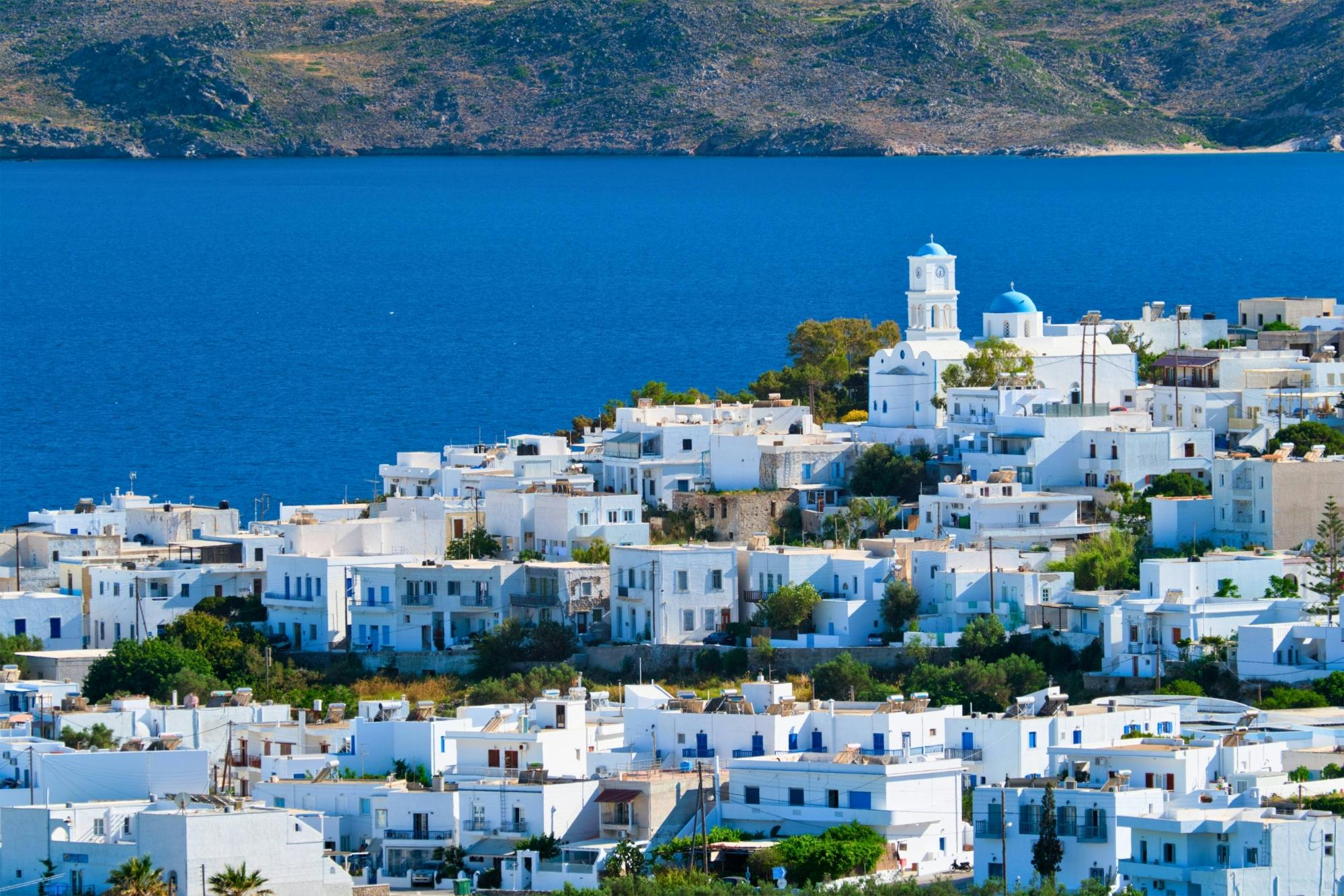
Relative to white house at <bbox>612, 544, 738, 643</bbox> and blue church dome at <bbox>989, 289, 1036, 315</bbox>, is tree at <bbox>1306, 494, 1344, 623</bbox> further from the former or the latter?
blue church dome at <bbox>989, 289, 1036, 315</bbox>

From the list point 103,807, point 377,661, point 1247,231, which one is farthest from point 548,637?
point 1247,231

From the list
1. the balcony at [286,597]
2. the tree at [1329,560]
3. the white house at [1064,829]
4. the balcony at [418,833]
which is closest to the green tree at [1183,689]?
the tree at [1329,560]

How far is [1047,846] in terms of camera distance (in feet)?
128

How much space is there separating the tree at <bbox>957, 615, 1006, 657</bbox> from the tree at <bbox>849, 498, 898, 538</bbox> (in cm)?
808

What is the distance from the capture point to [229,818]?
3906 centimetres

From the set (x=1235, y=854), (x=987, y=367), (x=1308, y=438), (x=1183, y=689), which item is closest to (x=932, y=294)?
(x=987, y=367)

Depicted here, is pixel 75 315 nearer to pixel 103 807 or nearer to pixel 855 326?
pixel 855 326

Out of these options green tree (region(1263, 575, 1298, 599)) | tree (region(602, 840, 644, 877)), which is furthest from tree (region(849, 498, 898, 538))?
tree (region(602, 840, 644, 877))

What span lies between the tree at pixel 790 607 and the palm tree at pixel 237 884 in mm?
20170

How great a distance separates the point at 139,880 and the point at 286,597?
2385 centimetres

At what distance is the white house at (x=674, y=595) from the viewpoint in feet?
193

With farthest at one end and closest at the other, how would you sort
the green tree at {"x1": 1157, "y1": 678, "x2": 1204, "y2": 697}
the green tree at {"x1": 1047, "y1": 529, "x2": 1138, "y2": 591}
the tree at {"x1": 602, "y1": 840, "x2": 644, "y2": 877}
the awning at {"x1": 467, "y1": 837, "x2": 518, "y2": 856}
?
the green tree at {"x1": 1047, "y1": 529, "x2": 1138, "y2": 591}
the green tree at {"x1": 1157, "y1": 678, "x2": 1204, "y2": 697}
the awning at {"x1": 467, "y1": 837, "x2": 518, "y2": 856}
the tree at {"x1": 602, "y1": 840, "x2": 644, "y2": 877}

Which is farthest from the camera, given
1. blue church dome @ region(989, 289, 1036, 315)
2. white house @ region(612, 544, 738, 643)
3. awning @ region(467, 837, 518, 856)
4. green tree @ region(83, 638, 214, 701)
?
blue church dome @ region(989, 289, 1036, 315)

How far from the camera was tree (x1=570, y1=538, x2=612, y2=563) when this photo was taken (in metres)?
61.4
